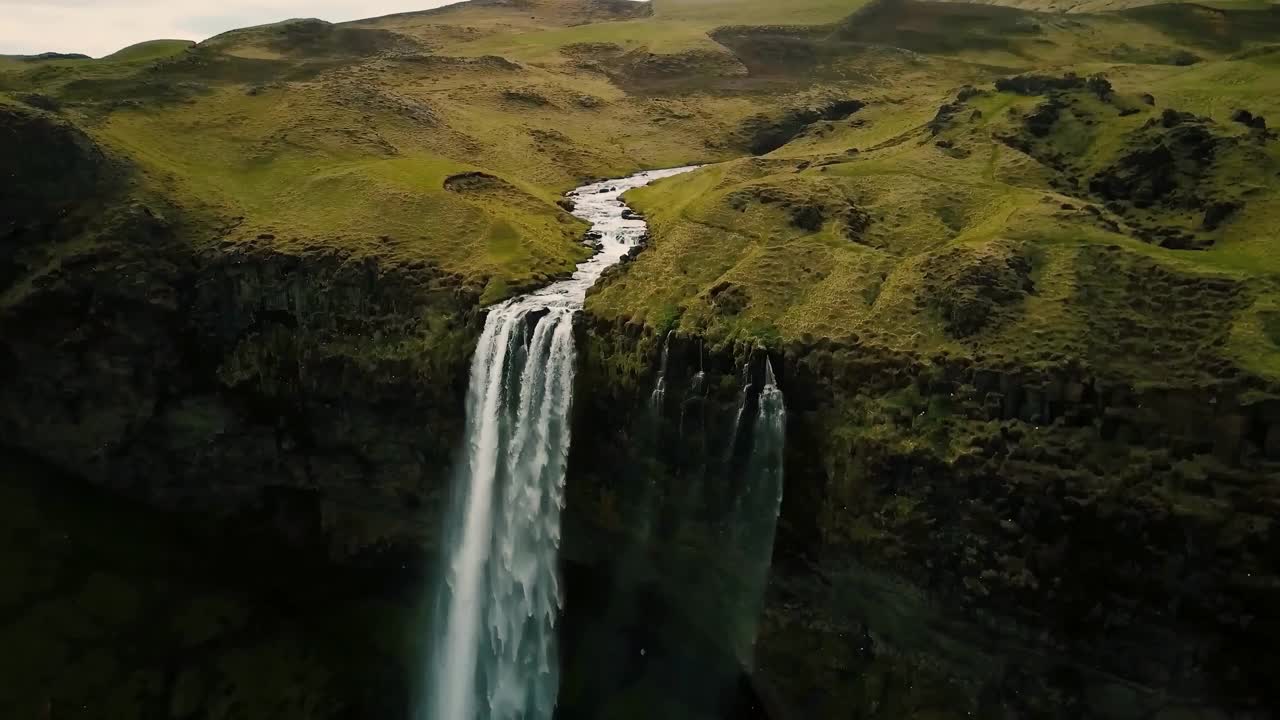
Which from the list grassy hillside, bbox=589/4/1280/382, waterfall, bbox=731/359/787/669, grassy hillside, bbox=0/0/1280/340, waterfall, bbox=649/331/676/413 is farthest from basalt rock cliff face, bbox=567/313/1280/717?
grassy hillside, bbox=0/0/1280/340

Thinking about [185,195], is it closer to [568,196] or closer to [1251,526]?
[568,196]

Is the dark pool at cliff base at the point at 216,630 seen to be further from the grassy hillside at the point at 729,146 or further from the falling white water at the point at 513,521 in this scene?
the grassy hillside at the point at 729,146

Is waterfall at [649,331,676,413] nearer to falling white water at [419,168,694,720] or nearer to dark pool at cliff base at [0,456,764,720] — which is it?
falling white water at [419,168,694,720]

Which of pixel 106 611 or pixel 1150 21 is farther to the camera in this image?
pixel 1150 21

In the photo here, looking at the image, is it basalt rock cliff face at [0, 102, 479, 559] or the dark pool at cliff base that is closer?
the dark pool at cliff base

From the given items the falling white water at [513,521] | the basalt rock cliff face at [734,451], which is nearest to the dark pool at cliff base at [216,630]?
the basalt rock cliff face at [734,451]

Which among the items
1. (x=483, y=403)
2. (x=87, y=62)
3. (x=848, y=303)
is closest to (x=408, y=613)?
(x=483, y=403)
